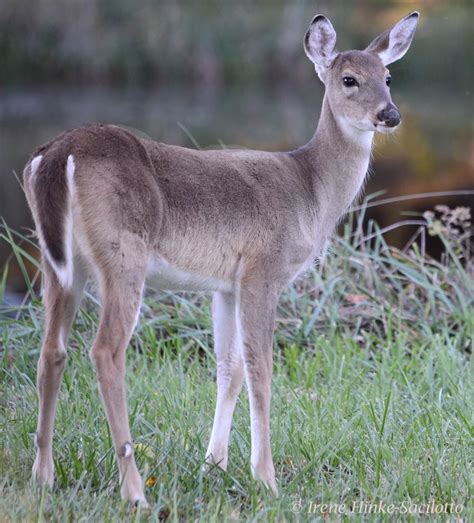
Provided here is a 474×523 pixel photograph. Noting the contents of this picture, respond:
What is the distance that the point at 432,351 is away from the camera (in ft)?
20.5

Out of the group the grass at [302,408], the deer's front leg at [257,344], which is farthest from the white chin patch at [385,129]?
the grass at [302,408]

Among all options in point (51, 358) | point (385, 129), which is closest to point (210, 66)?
point (385, 129)

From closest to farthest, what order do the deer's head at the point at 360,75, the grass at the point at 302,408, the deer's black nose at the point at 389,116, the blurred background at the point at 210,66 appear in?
the grass at the point at 302,408, the deer's black nose at the point at 389,116, the deer's head at the point at 360,75, the blurred background at the point at 210,66

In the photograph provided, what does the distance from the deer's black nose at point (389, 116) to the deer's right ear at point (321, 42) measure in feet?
1.73

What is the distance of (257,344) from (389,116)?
1.19m

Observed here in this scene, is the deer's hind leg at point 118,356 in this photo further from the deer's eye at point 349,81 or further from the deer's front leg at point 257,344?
the deer's eye at point 349,81

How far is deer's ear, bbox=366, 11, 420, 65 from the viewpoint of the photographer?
17.1 feet

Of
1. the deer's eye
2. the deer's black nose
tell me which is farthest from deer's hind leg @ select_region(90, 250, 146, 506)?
the deer's eye

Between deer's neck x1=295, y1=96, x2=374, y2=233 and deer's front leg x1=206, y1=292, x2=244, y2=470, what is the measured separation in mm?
650

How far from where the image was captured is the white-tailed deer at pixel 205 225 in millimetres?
3936

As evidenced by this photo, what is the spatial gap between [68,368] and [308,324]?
5.55 ft

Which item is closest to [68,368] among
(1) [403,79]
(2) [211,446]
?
(2) [211,446]

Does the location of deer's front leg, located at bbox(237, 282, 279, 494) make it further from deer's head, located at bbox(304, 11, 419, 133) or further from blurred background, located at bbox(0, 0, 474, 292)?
blurred background, located at bbox(0, 0, 474, 292)

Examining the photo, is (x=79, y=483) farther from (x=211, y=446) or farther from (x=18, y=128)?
(x=18, y=128)
